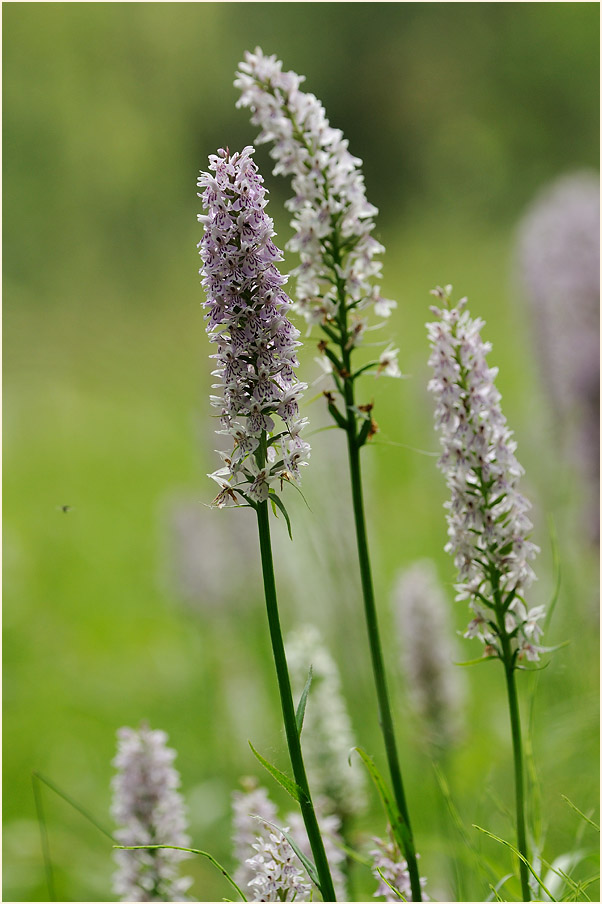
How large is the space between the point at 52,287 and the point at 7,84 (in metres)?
1.03

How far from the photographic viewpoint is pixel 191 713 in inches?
96.8

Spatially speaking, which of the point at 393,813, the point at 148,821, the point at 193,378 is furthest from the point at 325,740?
the point at 193,378

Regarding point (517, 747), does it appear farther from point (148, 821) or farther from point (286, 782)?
point (148, 821)

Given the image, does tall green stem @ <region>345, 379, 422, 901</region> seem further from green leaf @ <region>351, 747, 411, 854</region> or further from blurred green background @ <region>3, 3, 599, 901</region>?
blurred green background @ <region>3, 3, 599, 901</region>

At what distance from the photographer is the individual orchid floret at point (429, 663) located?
1.35 metres

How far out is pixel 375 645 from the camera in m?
0.58

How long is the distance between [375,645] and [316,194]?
30 centimetres

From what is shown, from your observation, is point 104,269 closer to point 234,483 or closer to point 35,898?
point 35,898

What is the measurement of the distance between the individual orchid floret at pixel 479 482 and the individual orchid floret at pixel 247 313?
115mm

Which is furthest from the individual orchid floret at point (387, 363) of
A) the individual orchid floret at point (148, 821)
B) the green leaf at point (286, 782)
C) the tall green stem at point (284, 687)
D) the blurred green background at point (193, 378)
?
the blurred green background at point (193, 378)

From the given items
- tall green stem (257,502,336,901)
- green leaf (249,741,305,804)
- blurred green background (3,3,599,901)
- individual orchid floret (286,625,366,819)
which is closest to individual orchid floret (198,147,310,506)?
tall green stem (257,502,336,901)

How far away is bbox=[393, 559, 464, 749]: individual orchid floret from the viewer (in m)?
1.35

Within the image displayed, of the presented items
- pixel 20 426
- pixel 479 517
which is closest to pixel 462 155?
pixel 20 426

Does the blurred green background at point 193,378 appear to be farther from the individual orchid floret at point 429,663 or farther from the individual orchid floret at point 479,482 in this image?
the individual orchid floret at point 479,482
